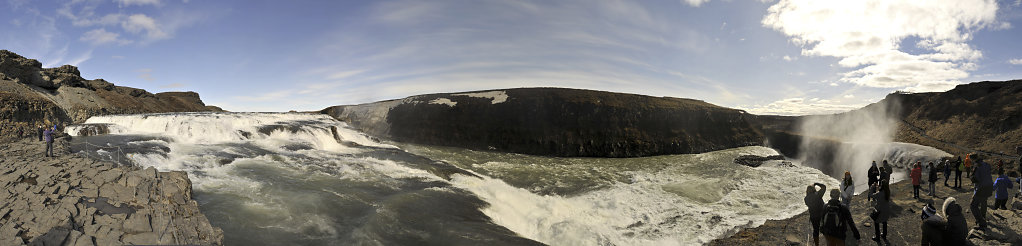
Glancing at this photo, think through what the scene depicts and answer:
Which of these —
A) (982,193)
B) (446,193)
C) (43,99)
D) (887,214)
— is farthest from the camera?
(43,99)

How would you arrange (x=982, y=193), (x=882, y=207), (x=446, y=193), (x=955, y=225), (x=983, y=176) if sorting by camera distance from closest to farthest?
(x=955, y=225) → (x=882, y=207) → (x=982, y=193) → (x=983, y=176) → (x=446, y=193)

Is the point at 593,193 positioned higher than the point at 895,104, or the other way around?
the point at 895,104

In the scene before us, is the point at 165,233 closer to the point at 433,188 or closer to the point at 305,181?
the point at 305,181

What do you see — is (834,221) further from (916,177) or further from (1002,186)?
(916,177)

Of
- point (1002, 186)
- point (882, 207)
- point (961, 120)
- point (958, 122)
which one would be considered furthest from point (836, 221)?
point (961, 120)

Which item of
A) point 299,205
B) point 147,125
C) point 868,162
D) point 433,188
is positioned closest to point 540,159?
point 433,188

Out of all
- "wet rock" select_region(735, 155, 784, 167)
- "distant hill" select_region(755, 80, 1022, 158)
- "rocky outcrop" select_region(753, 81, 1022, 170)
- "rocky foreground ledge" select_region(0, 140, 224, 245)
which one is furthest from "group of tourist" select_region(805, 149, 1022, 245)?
"distant hill" select_region(755, 80, 1022, 158)
